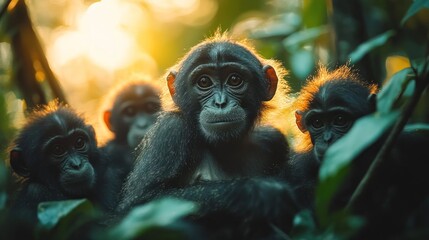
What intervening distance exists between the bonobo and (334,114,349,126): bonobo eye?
3.14 feet

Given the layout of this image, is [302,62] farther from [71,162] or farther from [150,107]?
[71,162]

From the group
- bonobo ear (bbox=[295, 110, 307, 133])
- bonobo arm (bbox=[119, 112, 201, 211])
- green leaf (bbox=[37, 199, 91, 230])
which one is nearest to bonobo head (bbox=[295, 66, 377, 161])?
bonobo ear (bbox=[295, 110, 307, 133])

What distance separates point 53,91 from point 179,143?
332cm

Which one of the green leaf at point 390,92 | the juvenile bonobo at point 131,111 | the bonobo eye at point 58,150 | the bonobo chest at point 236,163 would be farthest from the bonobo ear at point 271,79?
the juvenile bonobo at point 131,111

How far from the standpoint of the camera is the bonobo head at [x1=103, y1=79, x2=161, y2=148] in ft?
36.1

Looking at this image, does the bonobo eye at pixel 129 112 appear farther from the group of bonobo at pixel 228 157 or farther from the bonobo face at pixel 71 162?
the bonobo face at pixel 71 162

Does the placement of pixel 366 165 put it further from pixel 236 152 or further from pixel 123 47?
pixel 123 47

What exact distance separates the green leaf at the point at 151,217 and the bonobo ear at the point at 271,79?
405 cm

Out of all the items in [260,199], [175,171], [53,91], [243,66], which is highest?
[53,91]

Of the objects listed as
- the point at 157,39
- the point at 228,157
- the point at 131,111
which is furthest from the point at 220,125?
the point at 157,39

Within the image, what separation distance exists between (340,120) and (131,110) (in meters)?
5.41

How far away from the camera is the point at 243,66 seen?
7.09 metres

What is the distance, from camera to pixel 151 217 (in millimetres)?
3482

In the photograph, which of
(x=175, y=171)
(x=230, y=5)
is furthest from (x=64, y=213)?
(x=230, y=5)
